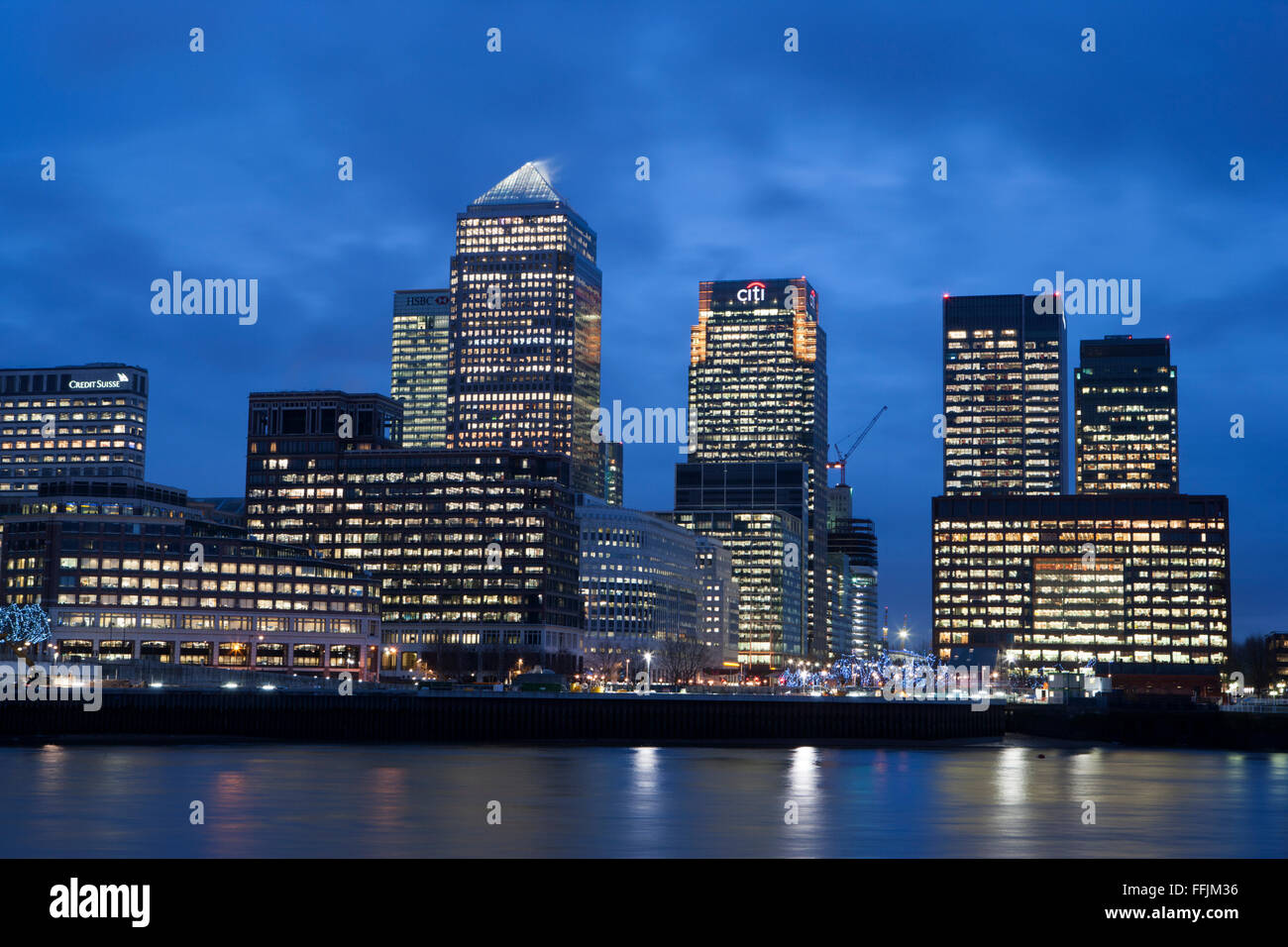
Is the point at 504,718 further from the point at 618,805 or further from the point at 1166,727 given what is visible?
the point at 618,805

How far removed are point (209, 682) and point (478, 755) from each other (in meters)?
78.2

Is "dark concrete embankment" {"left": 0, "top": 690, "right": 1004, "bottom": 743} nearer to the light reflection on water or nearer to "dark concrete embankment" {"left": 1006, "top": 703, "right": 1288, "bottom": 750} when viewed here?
"dark concrete embankment" {"left": 1006, "top": 703, "right": 1288, "bottom": 750}

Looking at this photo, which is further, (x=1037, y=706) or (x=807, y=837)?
(x=1037, y=706)

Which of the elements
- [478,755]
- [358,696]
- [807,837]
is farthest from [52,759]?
[807,837]

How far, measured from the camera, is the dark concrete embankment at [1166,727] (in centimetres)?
14675

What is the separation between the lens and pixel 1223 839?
59406mm

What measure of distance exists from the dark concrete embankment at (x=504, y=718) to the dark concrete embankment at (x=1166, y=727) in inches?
669

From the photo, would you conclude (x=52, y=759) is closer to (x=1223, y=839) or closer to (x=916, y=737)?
(x=1223, y=839)
